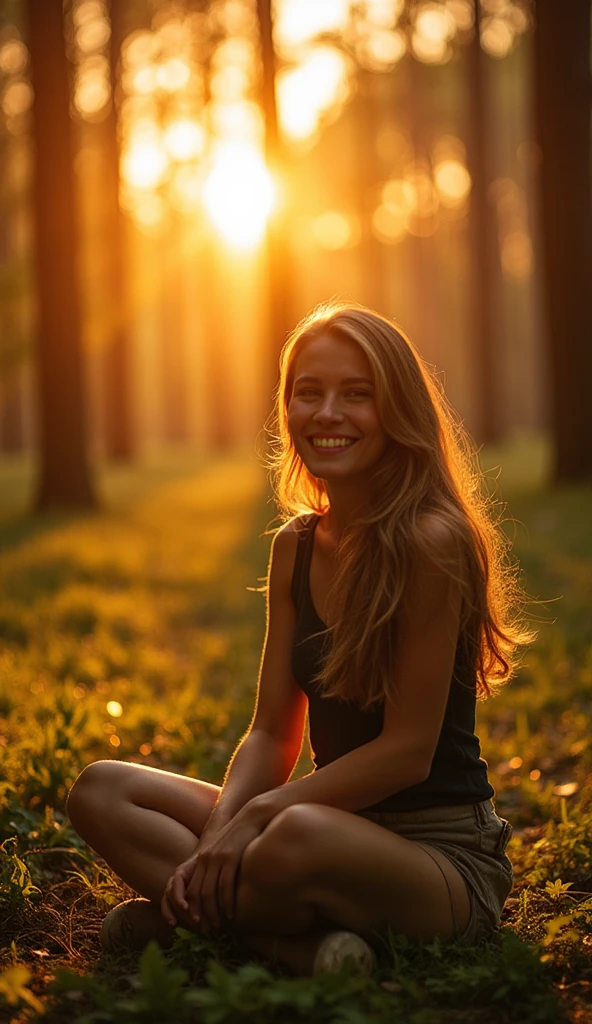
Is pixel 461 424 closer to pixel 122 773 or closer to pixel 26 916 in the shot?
pixel 122 773

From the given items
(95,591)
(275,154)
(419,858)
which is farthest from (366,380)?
(275,154)

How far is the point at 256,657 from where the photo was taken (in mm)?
8086

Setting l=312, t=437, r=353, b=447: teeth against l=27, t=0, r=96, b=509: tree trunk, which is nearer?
l=312, t=437, r=353, b=447: teeth

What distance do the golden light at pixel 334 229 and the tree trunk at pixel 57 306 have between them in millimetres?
21534

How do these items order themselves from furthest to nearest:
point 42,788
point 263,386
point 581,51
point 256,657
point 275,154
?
point 263,386 → point 275,154 → point 581,51 → point 256,657 → point 42,788

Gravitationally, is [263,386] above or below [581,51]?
below

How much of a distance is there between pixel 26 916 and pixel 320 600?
138 cm

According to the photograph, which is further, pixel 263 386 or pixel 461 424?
pixel 263 386

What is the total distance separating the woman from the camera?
312 cm

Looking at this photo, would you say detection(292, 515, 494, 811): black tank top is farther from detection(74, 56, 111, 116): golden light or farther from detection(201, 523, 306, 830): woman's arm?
detection(74, 56, 111, 116): golden light

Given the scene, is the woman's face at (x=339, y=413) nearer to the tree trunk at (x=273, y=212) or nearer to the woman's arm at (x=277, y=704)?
the woman's arm at (x=277, y=704)

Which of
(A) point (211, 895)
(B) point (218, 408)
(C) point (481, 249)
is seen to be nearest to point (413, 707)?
(A) point (211, 895)

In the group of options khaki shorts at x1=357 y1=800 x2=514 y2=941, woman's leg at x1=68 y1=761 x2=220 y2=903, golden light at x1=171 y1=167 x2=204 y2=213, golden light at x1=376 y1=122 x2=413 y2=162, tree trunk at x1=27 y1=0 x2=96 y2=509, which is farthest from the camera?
golden light at x1=376 y1=122 x2=413 y2=162

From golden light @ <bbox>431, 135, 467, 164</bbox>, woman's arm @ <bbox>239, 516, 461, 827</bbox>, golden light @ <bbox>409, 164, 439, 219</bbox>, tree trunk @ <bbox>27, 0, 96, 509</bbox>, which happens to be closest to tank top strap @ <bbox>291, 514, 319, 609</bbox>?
woman's arm @ <bbox>239, 516, 461, 827</bbox>
